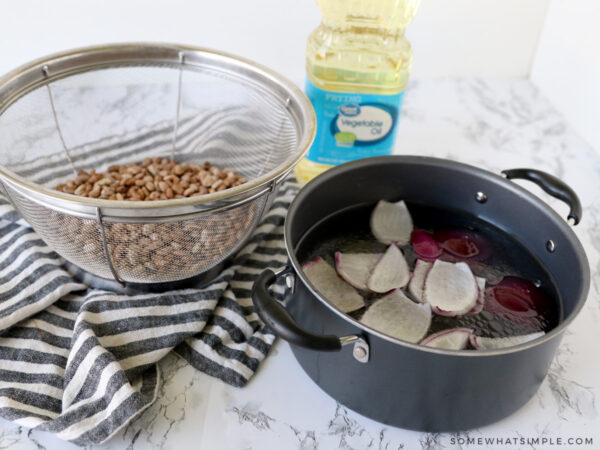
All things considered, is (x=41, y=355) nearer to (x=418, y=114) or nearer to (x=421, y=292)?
(x=421, y=292)

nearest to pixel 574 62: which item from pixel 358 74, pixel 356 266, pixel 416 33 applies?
pixel 416 33

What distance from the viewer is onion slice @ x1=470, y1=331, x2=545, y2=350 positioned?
0.71m

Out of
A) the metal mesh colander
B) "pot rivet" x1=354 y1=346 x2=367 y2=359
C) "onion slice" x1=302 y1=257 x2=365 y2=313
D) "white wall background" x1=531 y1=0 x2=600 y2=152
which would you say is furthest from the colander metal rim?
"white wall background" x1=531 y1=0 x2=600 y2=152

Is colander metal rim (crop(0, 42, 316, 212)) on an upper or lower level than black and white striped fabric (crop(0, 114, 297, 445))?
upper

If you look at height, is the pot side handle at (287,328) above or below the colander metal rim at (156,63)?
below

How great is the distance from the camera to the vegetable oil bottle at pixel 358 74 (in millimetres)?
988

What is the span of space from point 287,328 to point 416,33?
0.89 meters

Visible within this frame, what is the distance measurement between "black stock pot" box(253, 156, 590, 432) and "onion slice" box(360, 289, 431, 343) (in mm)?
75

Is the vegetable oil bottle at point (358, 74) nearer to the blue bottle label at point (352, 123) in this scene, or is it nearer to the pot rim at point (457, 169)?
the blue bottle label at point (352, 123)

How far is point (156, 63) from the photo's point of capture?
1017 mm

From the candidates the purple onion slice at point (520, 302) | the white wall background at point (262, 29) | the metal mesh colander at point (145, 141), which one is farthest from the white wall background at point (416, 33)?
the purple onion slice at point (520, 302)

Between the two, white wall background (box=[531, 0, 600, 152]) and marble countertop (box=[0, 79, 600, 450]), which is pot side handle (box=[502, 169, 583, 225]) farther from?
white wall background (box=[531, 0, 600, 152])

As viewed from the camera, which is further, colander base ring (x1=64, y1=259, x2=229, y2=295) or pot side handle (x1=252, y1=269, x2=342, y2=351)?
colander base ring (x1=64, y1=259, x2=229, y2=295)

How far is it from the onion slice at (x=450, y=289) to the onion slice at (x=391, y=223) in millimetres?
67
